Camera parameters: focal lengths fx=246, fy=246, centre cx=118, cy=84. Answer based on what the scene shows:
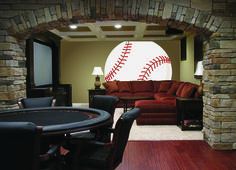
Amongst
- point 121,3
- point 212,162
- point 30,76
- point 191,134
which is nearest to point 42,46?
point 30,76

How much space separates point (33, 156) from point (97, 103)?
169cm

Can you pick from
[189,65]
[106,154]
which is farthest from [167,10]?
[189,65]

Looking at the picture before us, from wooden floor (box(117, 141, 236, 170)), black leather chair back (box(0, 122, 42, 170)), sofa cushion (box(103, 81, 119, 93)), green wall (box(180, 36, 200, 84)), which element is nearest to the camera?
black leather chair back (box(0, 122, 42, 170))

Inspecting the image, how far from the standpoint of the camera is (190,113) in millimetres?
4742

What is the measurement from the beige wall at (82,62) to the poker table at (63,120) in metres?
5.88

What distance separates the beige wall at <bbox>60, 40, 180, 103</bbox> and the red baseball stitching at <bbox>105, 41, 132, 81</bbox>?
314 millimetres

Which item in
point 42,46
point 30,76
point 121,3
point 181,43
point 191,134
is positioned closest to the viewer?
point 121,3

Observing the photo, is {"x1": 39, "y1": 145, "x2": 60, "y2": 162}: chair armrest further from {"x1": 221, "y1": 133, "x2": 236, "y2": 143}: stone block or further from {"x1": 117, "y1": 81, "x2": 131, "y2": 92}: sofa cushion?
{"x1": 117, "y1": 81, "x2": 131, "y2": 92}: sofa cushion

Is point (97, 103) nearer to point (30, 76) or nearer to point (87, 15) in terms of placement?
point (87, 15)

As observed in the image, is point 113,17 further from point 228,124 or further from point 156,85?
point 156,85

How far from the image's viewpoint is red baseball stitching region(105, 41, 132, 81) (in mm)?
8312

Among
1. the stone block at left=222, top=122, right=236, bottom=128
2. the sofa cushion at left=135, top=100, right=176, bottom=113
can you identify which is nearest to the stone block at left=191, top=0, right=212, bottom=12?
the stone block at left=222, top=122, right=236, bottom=128

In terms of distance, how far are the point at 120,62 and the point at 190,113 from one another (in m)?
4.02

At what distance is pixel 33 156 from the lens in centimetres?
153
